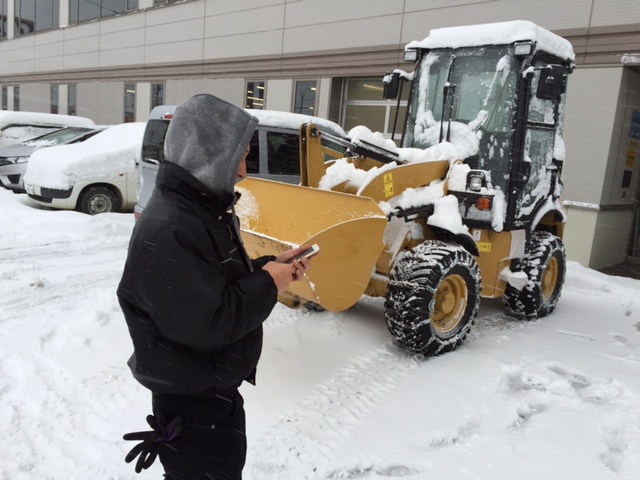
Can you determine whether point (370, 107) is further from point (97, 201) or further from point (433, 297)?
point (433, 297)

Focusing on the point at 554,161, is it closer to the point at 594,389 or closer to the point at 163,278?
the point at 594,389

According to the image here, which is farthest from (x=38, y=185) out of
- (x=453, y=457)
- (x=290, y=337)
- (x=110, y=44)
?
(x=110, y=44)

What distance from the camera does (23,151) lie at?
35.7 feet

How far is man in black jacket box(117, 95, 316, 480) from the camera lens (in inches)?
59.7

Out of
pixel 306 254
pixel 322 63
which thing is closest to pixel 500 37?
pixel 306 254

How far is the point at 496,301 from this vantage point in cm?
647

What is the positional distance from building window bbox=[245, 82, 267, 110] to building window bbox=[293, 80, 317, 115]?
1.45 m

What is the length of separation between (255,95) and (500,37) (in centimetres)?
1064

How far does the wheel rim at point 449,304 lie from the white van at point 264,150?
336 cm

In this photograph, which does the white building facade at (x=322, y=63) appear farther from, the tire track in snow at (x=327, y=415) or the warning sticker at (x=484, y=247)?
the tire track in snow at (x=327, y=415)

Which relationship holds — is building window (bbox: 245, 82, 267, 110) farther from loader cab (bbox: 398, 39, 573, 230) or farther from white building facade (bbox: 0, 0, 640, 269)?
loader cab (bbox: 398, 39, 573, 230)

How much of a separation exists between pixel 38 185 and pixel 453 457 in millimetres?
8487

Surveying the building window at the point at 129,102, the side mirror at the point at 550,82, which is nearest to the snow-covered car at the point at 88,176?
the side mirror at the point at 550,82

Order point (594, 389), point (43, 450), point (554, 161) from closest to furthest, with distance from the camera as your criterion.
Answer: point (43, 450) → point (594, 389) → point (554, 161)
